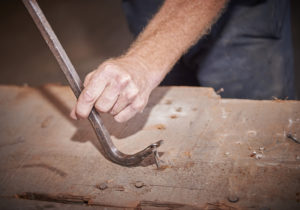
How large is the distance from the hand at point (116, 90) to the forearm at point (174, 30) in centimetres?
10

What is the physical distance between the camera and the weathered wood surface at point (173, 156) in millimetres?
917

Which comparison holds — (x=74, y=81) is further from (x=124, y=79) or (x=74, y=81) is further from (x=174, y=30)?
(x=174, y=30)

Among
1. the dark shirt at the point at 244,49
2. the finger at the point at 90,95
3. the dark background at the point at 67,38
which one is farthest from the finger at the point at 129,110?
the dark background at the point at 67,38

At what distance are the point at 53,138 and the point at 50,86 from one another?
38 centimetres

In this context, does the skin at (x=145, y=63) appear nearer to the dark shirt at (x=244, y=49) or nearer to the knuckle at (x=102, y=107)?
the knuckle at (x=102, y=107)

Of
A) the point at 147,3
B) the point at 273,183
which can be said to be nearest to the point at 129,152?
the point at 273,183

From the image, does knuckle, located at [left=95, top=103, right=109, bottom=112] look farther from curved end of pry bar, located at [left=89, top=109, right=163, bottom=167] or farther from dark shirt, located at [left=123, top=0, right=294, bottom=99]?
dark shirt, located at [left=123, top=0, right=294, bottom=99]

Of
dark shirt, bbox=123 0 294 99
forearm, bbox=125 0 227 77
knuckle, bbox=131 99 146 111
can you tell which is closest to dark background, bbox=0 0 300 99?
dark shirt, bbox=123 0 294 99

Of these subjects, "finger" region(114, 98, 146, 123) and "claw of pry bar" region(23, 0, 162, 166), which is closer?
"claw of pry bar" region(23, 0, 162, 166)

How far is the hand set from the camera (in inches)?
40.3

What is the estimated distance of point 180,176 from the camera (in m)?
0.98

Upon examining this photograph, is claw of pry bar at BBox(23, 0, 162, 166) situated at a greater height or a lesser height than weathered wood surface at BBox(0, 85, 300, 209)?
greater

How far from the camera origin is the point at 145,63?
1160 mm

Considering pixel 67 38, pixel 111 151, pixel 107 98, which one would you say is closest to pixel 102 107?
pixel 107 98
